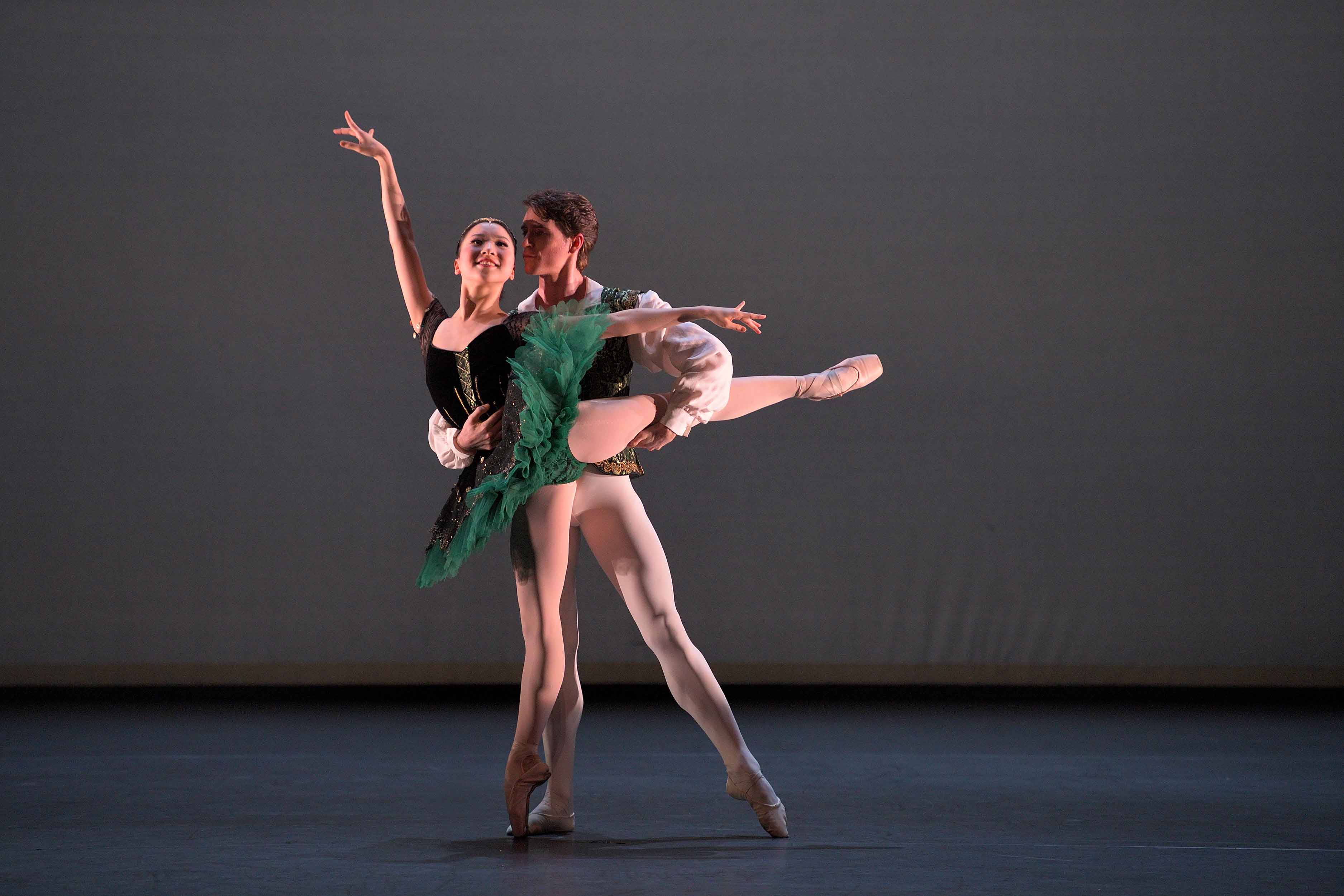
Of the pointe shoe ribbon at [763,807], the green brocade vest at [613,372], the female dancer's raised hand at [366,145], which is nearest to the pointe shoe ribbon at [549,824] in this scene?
the pointe shoe ribbon at [763,807]

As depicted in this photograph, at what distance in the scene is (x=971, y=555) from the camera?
4684 millimetres

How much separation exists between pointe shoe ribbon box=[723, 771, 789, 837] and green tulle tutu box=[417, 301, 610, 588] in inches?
28.4

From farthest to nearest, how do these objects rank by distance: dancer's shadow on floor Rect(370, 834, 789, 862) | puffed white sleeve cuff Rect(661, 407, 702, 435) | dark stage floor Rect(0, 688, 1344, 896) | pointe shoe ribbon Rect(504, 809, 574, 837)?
pointe shoe ribbon Rect(504, 809, 574, 837) → puffed white sleeve cuff Rect(661, 407, 702, 435) → dancer's shadow on floor Rect(370, 834, 789, 862) → dark stage floor Rect(0, 688, 1344, 896)

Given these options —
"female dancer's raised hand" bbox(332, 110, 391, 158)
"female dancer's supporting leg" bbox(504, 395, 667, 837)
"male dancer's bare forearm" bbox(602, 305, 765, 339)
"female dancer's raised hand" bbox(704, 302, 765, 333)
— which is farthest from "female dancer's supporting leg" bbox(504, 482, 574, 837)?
"female dancer's raised hand" bbox(332, 110, 391, 158)

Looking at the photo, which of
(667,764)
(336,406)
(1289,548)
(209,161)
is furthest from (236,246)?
(1289,548)

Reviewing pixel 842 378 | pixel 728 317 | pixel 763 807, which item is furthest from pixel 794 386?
pixel 763 807

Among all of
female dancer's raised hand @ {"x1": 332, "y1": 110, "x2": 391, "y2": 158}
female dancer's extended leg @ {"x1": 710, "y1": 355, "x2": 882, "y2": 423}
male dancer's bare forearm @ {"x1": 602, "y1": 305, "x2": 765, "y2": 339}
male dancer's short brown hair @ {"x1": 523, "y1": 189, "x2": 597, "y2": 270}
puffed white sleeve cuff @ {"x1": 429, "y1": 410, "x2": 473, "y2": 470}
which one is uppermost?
female dancer's raised hand @ {"x1": 332, "y1": 110, "x2": 391, "y2": 158}

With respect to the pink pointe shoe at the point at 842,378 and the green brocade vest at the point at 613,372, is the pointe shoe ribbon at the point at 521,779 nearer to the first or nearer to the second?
the green brocade vest at the point at 613,372

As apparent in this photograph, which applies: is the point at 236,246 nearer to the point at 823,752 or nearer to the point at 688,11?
the point at 688,11

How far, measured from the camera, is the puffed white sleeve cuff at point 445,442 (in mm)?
2570

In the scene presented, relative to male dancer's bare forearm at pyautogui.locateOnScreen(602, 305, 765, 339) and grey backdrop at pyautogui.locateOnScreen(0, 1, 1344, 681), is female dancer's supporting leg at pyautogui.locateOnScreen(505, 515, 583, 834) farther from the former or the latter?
grey backdrop at pyautogui.locateOnScreen(0, 1, 1344, 681)

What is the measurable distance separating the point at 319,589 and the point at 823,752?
2156 mm

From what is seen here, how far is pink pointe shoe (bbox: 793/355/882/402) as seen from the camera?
2.61 meters

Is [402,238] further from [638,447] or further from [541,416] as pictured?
[638,447]
